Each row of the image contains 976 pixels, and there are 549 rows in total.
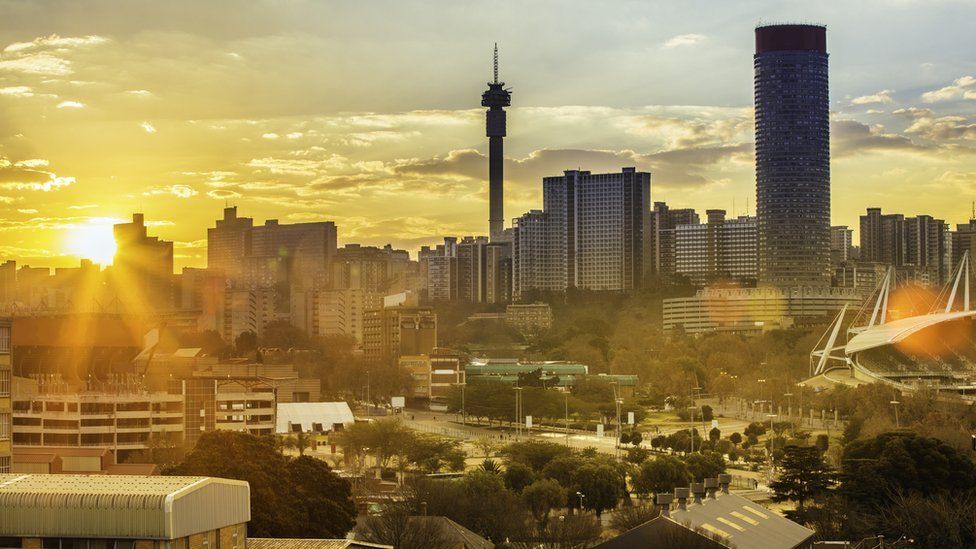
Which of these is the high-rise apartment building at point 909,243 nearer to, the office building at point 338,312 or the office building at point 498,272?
the office building at point 498,272

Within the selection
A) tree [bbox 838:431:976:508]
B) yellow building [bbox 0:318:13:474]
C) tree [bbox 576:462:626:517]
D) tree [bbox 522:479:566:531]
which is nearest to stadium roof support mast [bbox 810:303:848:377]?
tree [bbox 576:462:626:517]

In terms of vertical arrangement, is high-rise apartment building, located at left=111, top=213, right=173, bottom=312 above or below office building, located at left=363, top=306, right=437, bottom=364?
above

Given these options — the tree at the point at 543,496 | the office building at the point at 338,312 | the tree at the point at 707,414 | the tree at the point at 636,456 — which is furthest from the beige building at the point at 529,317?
the tree at the point at 543,496

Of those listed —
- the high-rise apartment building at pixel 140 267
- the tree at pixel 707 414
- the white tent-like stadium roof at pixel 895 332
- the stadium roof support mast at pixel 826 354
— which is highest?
the high-rise apartment building at pixel 140 267

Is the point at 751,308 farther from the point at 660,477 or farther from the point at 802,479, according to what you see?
the point at 802,479

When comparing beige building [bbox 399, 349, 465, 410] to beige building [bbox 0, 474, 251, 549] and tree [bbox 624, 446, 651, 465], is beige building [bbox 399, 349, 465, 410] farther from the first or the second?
beige building [bbox 0, 474, 251, 549]

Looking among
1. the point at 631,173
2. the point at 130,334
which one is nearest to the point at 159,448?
the point at 130,334

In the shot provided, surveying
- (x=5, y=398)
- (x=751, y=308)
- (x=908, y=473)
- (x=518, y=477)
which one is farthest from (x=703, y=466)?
(x=751, y=308)
